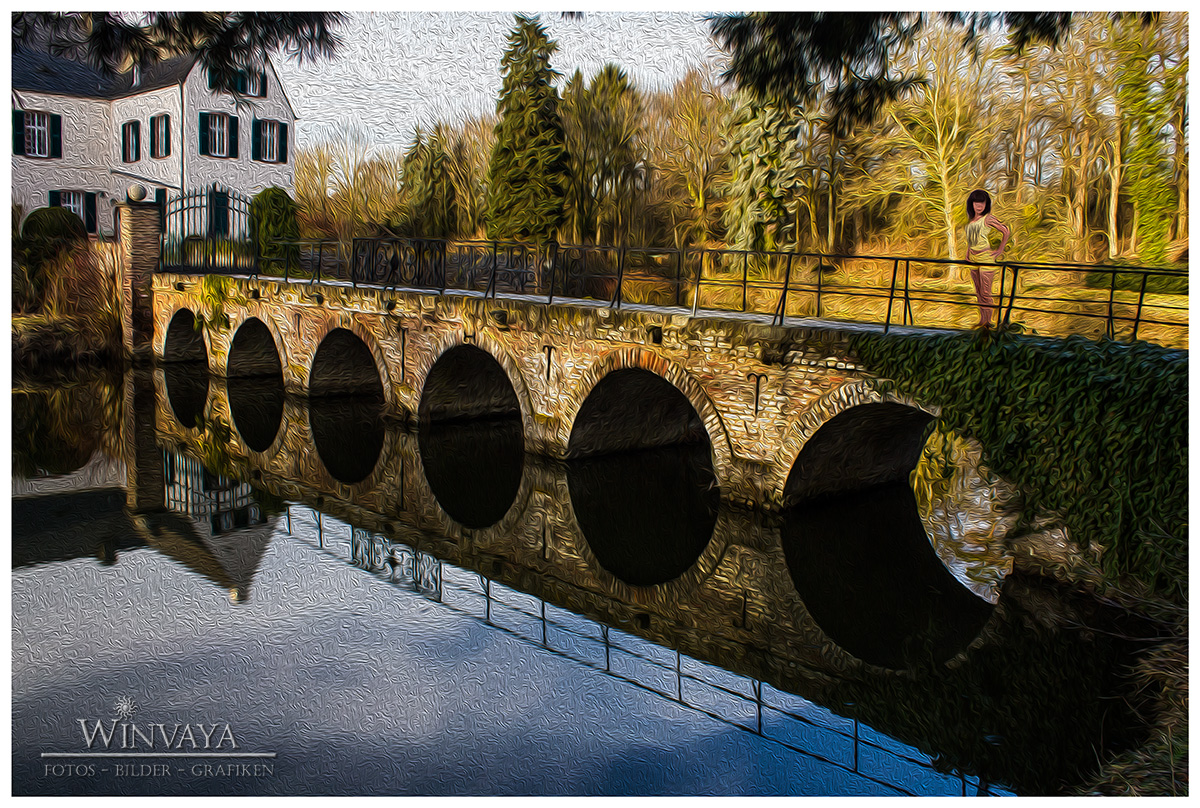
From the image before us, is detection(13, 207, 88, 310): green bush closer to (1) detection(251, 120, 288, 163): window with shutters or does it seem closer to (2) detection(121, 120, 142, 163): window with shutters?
(2) detection(121, 120, 142, 163): window with shutters

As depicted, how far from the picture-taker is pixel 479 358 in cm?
1596

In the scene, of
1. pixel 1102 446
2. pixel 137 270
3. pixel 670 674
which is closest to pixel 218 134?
pixel 137 270

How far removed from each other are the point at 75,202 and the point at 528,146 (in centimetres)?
1568

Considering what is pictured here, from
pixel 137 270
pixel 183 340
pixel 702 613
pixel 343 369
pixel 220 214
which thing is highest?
pixel 220 214

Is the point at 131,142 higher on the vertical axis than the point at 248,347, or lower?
higher

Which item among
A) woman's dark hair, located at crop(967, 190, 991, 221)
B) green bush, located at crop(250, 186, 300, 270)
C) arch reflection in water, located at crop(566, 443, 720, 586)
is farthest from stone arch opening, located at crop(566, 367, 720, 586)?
green bush, located at crop(250, 186, 300, 270)

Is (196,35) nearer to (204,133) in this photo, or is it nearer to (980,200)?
(980,200)

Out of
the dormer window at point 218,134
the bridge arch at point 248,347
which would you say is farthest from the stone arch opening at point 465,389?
the dormer window at point 218,134

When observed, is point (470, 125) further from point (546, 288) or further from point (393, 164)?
point (546, 288)

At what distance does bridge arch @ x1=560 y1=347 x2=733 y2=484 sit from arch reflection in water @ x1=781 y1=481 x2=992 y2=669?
1061 mm

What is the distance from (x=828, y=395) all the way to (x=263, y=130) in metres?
22.3

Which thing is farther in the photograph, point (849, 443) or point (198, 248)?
point (198, 248)

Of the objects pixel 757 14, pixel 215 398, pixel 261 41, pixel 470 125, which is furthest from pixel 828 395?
pixel 470 125

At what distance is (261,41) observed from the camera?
25.7 feet
